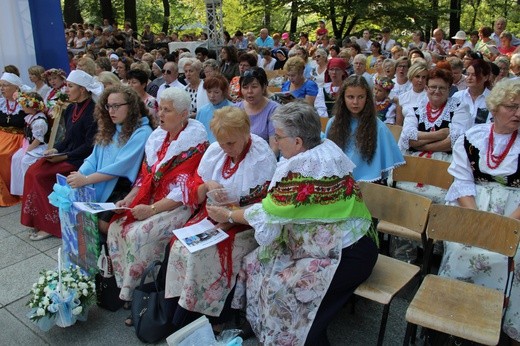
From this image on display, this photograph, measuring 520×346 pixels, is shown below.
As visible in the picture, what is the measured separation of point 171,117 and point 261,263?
1.28 m

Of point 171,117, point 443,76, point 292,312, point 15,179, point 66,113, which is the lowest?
point 15,179

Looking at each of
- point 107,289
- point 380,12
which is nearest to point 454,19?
point 380,12

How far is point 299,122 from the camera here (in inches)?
99.9

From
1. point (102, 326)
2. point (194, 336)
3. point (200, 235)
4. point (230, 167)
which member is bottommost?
point (102, 326)

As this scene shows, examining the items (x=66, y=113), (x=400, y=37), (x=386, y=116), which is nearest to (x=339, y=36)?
(x=400, y=37)

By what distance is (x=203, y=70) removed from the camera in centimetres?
695

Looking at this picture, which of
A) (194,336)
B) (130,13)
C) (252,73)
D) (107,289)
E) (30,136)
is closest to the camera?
(194,336)

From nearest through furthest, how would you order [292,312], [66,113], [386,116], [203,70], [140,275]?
1. [292,312]
2. [140,275]
3. [66,113]
4. [386,116]
5. [203,70]

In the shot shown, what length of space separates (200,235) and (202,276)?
25 cm

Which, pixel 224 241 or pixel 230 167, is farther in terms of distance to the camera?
pixel 230 167

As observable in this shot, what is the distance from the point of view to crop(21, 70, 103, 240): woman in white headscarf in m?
4.52

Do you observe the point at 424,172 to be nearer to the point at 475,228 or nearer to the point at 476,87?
the point at 475,228

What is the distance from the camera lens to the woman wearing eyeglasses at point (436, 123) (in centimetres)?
399

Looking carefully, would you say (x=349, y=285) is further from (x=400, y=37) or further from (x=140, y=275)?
(x=400, y=37)
